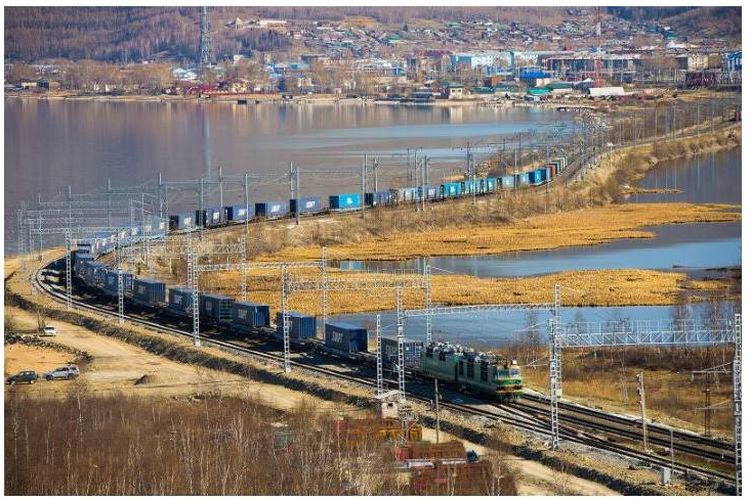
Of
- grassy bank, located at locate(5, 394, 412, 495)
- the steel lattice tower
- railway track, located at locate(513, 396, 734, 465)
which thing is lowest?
railway track, located at locate(513, 396, 734, 465)

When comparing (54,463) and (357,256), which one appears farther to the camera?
(357,256)

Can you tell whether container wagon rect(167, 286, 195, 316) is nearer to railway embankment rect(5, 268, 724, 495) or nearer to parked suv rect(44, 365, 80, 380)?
railway embankment rect(5, 268, 724, 495)

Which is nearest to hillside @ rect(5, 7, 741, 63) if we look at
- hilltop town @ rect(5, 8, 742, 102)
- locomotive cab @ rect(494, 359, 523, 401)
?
hilltop town @ rect(5, 8, 742, 102)

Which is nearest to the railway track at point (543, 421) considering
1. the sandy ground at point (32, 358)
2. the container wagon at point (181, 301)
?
the container wagon at point (181, 301)

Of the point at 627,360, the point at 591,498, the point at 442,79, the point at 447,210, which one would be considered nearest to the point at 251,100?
the point at 442,79

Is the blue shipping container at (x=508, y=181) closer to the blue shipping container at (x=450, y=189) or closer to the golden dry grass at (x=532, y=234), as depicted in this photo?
the blue shipping container at (x=450, y=189)

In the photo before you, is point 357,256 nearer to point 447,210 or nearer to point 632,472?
point 447,210
